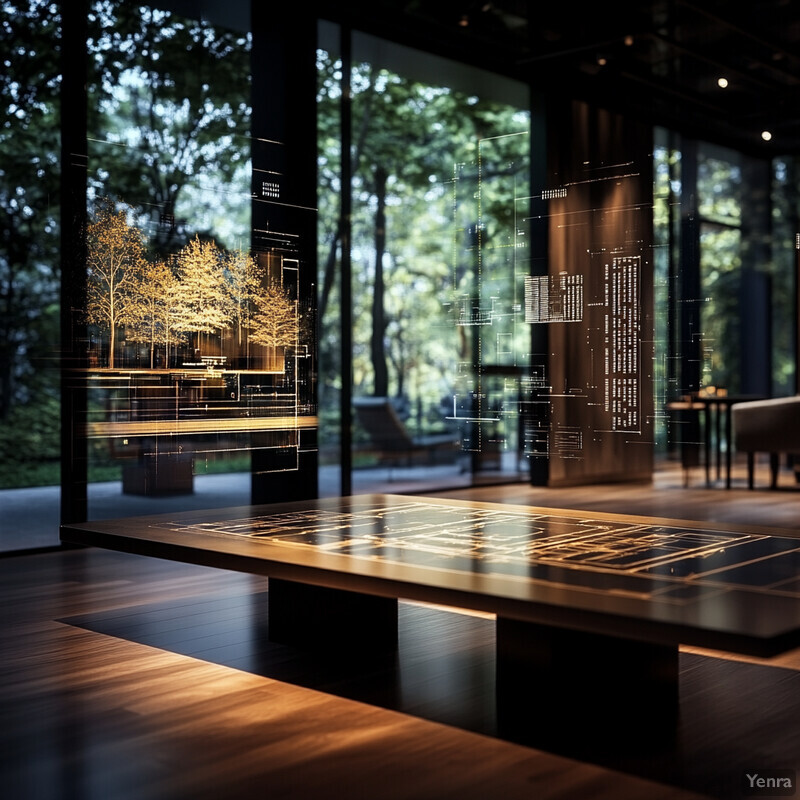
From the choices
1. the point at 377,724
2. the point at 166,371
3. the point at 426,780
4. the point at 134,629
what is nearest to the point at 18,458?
the point at 166,371

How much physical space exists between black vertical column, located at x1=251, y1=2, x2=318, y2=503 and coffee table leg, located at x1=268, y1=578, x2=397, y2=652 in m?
2.33

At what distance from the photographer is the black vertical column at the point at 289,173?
230 inches

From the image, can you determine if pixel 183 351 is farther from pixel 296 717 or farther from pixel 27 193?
pixel 296 717

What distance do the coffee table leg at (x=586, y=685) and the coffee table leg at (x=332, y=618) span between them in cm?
70

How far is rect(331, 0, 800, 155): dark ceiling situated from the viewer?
23.2ft

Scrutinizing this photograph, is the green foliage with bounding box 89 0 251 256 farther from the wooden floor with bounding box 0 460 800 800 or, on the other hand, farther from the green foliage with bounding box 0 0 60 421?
the wooden floor with bounding box 0 460 800 800

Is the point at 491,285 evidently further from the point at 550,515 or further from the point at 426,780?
the point at 426,780

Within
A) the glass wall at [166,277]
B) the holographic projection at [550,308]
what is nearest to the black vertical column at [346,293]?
Answer: the holographic projection at [550,308]

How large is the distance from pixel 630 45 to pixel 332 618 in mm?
5929

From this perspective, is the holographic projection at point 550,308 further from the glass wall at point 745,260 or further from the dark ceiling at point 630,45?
the glass wall at point 745,260

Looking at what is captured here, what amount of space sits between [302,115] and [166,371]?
2125 mm

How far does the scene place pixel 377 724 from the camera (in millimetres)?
2605

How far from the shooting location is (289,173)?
617cm
